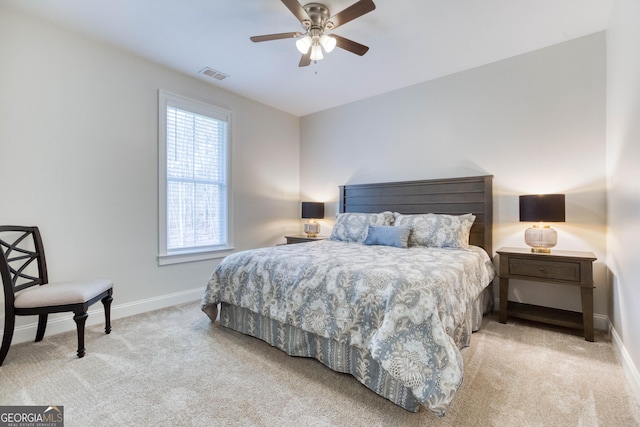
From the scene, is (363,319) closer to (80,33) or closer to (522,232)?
(522,232)

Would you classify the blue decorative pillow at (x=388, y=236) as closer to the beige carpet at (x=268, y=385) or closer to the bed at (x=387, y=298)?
the bed at (x=387, y=298)

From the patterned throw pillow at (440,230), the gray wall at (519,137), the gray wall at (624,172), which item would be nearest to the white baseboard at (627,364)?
the gray wall at (624,172)

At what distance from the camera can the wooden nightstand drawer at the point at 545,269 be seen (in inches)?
99.4

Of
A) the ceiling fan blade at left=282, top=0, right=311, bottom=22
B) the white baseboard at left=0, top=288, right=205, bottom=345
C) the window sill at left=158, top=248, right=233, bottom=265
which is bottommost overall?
the white baseboard at left=0, top=288, right=205, bottom=345

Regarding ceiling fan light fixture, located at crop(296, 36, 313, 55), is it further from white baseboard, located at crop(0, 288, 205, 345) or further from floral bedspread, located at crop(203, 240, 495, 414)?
white baseboard, located at crop(0, 288, 205, 345)

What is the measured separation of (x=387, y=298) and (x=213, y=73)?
3.34 metres

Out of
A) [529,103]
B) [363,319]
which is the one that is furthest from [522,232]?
[363,319]

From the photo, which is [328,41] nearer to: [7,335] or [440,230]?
[440,230]

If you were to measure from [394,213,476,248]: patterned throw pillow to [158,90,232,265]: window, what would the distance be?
252 centimetres

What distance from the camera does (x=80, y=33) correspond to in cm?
275

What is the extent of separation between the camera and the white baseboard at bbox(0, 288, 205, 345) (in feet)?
8.03

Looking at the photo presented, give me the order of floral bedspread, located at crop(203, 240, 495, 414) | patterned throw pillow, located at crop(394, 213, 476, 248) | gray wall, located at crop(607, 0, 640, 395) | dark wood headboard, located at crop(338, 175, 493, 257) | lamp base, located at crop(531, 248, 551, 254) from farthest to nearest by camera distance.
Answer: dark wood headboard, located at crop(338, 175, 493, 257)
patterned throw pillow, located at crop(394, 213, 476, 248)
lamp base, located at crop(531, 248, 551, 254)
gray wall, located at crop(607, 0, 640, 395)
floral bedspread, located at crop(203, 240, 495, 414)

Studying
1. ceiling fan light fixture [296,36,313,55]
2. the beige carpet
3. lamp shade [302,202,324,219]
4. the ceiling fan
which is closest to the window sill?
the beige carpet

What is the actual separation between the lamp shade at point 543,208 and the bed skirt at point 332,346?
0.93 m
